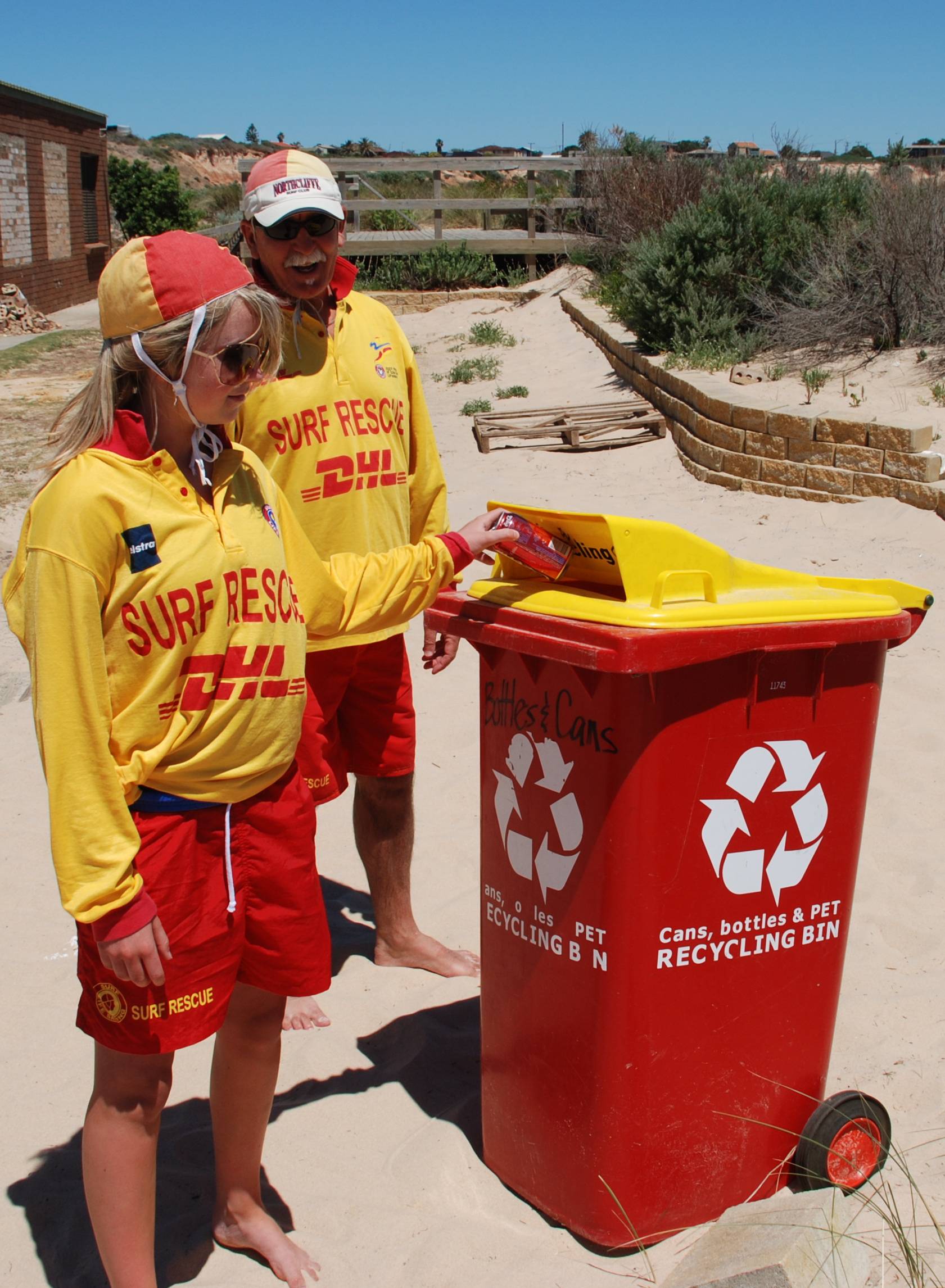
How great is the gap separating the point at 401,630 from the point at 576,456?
621 cm

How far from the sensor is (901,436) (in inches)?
250

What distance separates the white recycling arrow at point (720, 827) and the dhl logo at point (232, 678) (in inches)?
29.3

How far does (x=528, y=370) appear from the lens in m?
12.5

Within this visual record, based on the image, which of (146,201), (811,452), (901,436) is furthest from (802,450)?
(146,201)

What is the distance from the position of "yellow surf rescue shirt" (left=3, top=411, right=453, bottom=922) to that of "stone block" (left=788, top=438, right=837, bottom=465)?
5.49 m

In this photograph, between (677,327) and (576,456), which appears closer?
(576,456)

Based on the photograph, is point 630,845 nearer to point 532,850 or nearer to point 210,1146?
point 532,850

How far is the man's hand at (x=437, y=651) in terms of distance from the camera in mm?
2637

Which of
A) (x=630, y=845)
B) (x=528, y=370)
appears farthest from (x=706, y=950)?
(x=528, y=370)

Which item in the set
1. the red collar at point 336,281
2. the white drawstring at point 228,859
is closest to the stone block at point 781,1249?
the white drawstring at point 228,859

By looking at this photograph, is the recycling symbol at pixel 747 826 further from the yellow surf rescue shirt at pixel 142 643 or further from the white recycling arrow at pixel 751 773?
the yellow surf rescue shirt at pixel 142 643

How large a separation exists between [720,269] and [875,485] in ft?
14.0

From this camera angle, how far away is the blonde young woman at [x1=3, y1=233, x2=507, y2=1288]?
1.65 meters

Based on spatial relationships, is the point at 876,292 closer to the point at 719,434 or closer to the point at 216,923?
the point at 719,434
